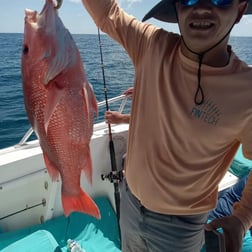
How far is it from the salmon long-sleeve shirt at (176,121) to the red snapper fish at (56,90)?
1.15 ft

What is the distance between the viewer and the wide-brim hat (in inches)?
60.8

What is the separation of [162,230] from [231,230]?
1.40 ft

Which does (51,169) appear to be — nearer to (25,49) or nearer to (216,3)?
(25,49)

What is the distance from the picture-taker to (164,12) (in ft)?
5.31

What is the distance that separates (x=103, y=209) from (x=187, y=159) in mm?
1782

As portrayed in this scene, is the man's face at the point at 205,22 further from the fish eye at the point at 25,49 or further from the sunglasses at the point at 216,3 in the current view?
the fish eye at the point at 25,49

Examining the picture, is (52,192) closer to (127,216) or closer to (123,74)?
(127,216)

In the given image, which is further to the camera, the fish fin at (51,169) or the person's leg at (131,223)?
the person's leg at (131,223)

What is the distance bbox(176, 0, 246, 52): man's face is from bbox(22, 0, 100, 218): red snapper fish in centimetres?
46

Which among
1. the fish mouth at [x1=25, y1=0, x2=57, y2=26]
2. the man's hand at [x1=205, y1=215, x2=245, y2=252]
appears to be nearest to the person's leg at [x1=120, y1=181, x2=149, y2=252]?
the man's hand at [x1=205, y1=215, x2=245, y2=252]

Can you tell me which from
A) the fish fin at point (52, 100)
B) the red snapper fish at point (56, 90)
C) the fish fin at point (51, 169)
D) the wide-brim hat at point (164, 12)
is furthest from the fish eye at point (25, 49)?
the wide-brim hat at point (164, 12)

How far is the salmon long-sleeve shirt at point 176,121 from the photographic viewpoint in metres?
1.30

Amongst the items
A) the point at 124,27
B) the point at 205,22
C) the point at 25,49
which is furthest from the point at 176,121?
the point at 25,49

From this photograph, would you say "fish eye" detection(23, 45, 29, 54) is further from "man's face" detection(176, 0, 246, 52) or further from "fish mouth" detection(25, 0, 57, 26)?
"man's face" detection(176, 0, 246, 52)
